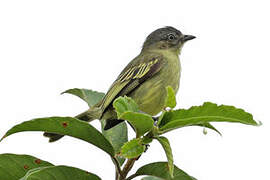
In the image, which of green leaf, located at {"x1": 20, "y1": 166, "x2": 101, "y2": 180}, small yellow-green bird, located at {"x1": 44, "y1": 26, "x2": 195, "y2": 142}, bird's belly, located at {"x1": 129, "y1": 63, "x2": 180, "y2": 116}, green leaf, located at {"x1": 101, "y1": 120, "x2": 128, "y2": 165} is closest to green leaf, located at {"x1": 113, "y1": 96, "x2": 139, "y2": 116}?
green leaf, located at {"x1": 20, "y1": 166, "x2": 101, "y2": 180}

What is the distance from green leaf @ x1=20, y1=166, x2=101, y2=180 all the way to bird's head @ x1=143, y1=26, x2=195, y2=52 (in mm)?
3058

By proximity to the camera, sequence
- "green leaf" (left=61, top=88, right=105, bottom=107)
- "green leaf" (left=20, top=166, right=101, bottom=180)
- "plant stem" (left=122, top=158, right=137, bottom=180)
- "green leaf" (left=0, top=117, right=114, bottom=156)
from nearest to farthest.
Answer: "green leaf" (left=20, top=166, right=101, bottom=180)
"green leaf" (left=0, top=117, right=114, bottom=156)
"plant stem" (left=122, top=158, right=137, bottom=180)
"green leaf" (left=61, top=88, right=105, bottom=107)

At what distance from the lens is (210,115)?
89.6 inches

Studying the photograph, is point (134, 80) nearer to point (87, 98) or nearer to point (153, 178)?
point (87, 98)

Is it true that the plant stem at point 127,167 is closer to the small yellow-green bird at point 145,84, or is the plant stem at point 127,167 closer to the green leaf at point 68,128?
the green leaf at point 68,128

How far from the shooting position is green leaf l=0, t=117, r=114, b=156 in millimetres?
2318

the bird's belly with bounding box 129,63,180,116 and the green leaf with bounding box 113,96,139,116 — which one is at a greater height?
the green leaf with bounding box 113,96,139,116

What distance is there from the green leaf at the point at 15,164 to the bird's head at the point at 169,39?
3.04 meters

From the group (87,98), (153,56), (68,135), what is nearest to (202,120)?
(68,135)

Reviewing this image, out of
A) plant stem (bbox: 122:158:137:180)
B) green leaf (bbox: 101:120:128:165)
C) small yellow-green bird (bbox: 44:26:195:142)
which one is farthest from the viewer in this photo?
small yellow-green bird (bbox: 44:26:195:142)

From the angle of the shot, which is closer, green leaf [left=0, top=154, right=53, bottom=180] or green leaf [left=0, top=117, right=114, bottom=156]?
green leaf [left=0, top=117, right=114, bottom=156]

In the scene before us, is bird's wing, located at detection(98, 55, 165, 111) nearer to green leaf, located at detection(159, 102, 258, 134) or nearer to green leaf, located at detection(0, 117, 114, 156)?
green leaf, located at detection(0, 117, 114, 156)

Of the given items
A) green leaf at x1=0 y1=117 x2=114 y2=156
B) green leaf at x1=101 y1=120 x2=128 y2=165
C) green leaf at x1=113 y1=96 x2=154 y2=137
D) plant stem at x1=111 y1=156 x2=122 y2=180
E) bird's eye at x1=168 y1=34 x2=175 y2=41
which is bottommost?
plant stem at x1=111 y1=156 x2=122 y2=180

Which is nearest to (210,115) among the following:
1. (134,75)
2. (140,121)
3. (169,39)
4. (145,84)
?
(140,121)
